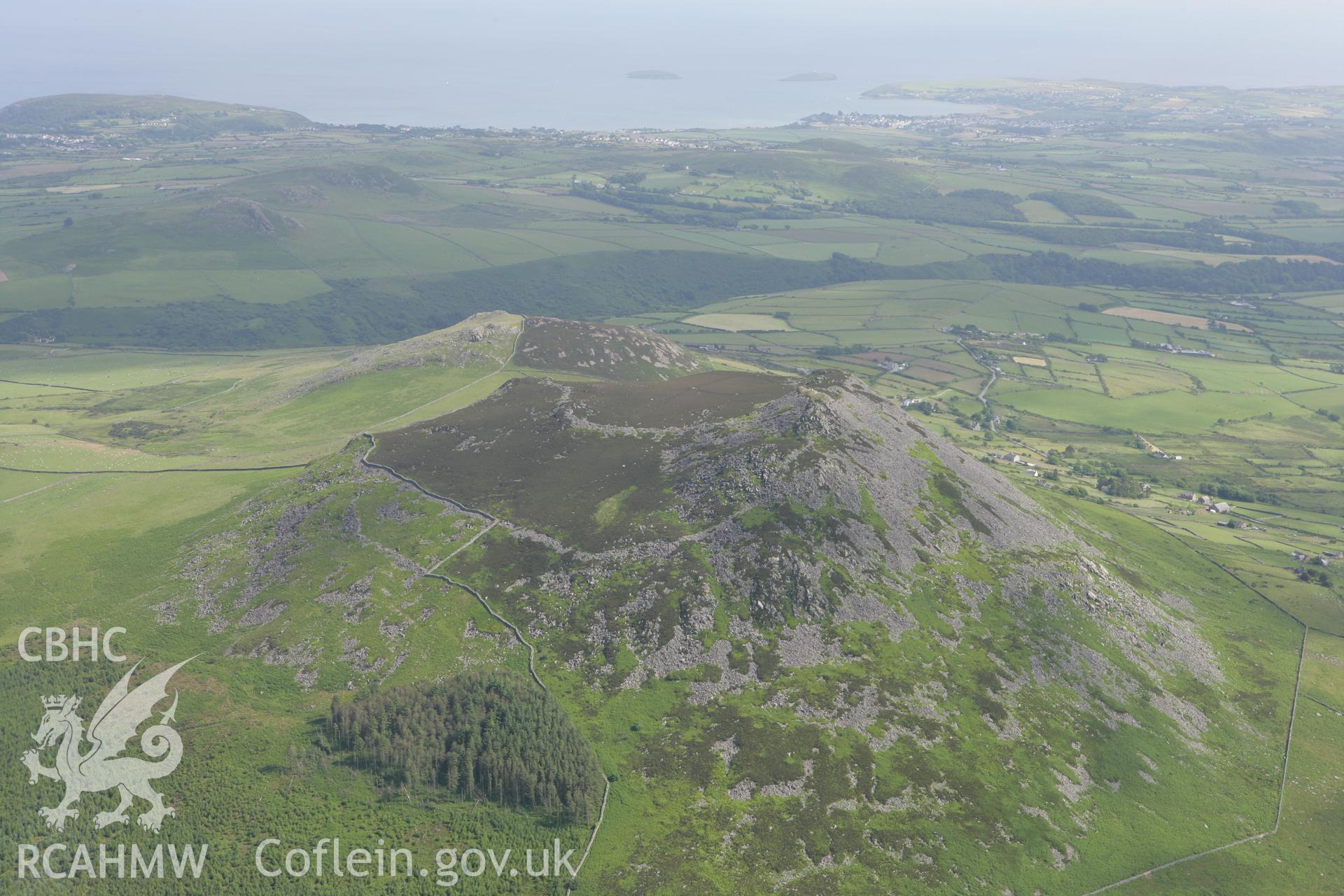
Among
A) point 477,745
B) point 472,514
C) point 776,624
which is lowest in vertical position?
point 477,745

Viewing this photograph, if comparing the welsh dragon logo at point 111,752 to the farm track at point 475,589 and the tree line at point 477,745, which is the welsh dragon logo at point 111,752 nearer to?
the tree line at point 477,745

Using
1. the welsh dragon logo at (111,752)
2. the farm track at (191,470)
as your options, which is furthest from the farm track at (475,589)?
the welsh dragon logo at (111,752)

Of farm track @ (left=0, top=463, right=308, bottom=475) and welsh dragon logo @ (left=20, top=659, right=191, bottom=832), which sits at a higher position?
farm track @ (left=0, top=463, right=308, bottom=475)

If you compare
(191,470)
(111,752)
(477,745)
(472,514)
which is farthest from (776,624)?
(191,470)

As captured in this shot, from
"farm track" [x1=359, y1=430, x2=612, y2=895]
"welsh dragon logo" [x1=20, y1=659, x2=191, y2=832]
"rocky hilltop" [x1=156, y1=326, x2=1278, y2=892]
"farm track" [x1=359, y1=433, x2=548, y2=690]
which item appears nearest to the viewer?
"welsh dragon logo" [x1=20, y1=659, x2=191, y2=832]

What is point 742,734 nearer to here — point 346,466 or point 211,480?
point 346,466

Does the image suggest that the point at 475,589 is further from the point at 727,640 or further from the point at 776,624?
the point at 776,624

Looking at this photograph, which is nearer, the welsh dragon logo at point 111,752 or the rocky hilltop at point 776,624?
the welsh dragon logo at point 111,752

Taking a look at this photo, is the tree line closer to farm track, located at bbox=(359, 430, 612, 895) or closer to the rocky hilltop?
farm track, located at bbox=(359, 430, 612, 895)

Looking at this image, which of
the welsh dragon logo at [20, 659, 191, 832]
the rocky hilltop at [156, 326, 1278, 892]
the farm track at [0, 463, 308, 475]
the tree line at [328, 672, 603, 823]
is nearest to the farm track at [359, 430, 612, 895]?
the rocky hilltop at [156, 326, 1278, 892]
